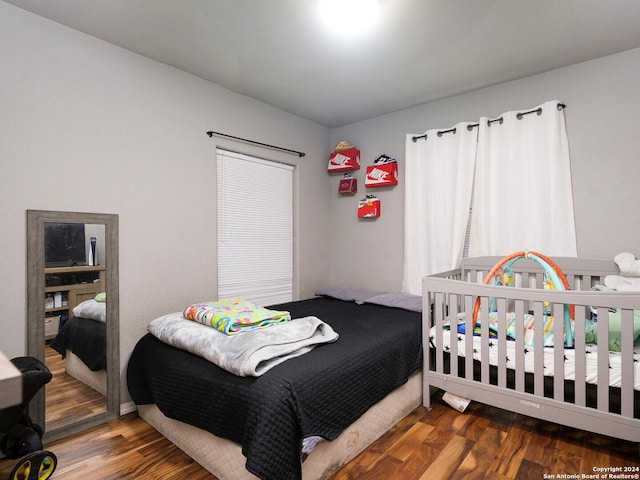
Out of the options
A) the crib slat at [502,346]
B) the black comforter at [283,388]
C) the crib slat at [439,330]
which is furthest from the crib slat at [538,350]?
the black comforter at [283,388]

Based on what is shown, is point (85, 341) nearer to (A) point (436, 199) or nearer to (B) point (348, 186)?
(B) point (348, 186)

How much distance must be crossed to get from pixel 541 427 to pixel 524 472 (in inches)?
20.1

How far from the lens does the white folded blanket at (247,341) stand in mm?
1507

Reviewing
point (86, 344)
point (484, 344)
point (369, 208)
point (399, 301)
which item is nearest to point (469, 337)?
point (484, 344)

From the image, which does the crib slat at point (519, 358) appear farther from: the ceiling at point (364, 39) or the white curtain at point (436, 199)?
the ceiling at point (364, 39)

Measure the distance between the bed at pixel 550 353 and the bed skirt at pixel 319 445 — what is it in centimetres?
34

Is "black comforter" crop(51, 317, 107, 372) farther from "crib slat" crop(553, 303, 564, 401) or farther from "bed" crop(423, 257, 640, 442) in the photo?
"crib slat" crop(553, 303, 564, 401)

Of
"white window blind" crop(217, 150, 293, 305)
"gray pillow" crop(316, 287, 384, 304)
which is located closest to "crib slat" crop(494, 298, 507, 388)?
"gray pillow" crop(316, 287, 384, 304)

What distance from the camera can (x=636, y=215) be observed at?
2.23 meters

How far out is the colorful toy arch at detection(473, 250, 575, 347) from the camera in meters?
1.92

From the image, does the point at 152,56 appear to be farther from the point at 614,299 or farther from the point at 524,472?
the point at 524,472

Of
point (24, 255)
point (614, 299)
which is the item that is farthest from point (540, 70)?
point (24, 255)

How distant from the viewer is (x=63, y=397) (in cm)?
195

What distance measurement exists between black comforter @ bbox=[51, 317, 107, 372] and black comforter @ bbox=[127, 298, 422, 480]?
7.2 inches
